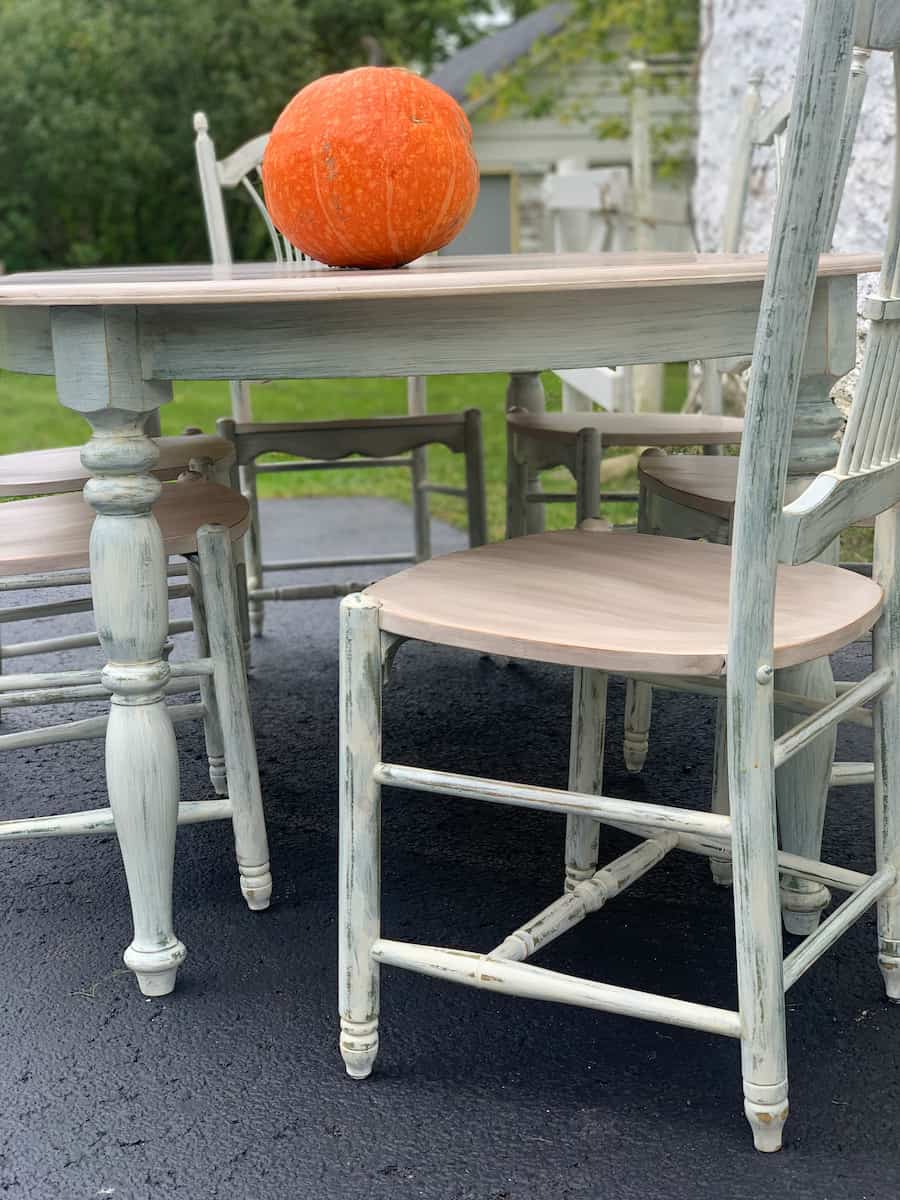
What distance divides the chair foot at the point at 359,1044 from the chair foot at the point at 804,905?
600mm

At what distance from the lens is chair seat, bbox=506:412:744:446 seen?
2.76 metres

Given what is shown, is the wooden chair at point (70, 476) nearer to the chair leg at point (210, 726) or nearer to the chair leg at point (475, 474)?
the chair leg at point (210, 726)

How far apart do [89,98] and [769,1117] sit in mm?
15303

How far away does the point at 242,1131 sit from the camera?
1502mm

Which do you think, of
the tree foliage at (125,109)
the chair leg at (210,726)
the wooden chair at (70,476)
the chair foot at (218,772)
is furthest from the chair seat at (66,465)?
the tree foliage at (125,109)

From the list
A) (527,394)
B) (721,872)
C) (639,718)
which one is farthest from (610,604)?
(527,394)

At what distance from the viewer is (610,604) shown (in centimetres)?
150

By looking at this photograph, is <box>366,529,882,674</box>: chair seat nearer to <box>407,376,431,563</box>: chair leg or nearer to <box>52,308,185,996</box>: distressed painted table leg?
<box>52,308,185,996</box>: distressed painted table leg

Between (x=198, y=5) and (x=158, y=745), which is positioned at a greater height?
(x=198, y=5)

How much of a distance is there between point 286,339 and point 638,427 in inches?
54.8

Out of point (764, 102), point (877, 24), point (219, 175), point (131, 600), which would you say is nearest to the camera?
point (877, 24)

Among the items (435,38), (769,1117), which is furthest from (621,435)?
(435,38)

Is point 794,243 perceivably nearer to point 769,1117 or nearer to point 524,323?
point 524,323

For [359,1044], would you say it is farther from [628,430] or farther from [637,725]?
[628,430]
